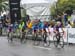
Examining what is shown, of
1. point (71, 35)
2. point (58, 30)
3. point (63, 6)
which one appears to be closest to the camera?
point (58, 30)

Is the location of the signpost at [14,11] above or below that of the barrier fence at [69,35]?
above

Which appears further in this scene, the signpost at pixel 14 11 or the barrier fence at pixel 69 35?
the signpost at pixel 14 11

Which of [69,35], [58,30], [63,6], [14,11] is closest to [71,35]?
[69,35]

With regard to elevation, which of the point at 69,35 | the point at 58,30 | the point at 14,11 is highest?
the point at 14,11

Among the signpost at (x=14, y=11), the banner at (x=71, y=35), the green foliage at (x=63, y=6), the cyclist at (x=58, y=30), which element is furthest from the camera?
the signpost at (x=14, y=11)

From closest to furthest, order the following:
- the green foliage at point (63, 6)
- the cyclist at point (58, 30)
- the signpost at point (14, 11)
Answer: the cyclist at point (58, 30) < the green foliage at point (63, 6) < the signpost at point (14, 11)

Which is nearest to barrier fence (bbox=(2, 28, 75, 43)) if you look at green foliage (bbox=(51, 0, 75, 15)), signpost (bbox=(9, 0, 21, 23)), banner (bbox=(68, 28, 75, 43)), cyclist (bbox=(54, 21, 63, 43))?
banner (bbox=(68, 28, 75, 43))

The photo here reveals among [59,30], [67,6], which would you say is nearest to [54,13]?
[67,6]

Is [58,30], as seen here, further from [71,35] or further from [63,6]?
[63,6]

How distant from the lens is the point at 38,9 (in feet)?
125

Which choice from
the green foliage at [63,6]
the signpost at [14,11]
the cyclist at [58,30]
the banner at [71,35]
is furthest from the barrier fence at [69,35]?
the signpost at [14,11]

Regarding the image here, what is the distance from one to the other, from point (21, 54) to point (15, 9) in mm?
19411

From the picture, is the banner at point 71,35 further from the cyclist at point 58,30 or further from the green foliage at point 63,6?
the green foliage at point 63,6

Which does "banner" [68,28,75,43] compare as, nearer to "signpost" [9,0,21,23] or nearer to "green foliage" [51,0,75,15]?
"green foliage" [51,0,75,15]
